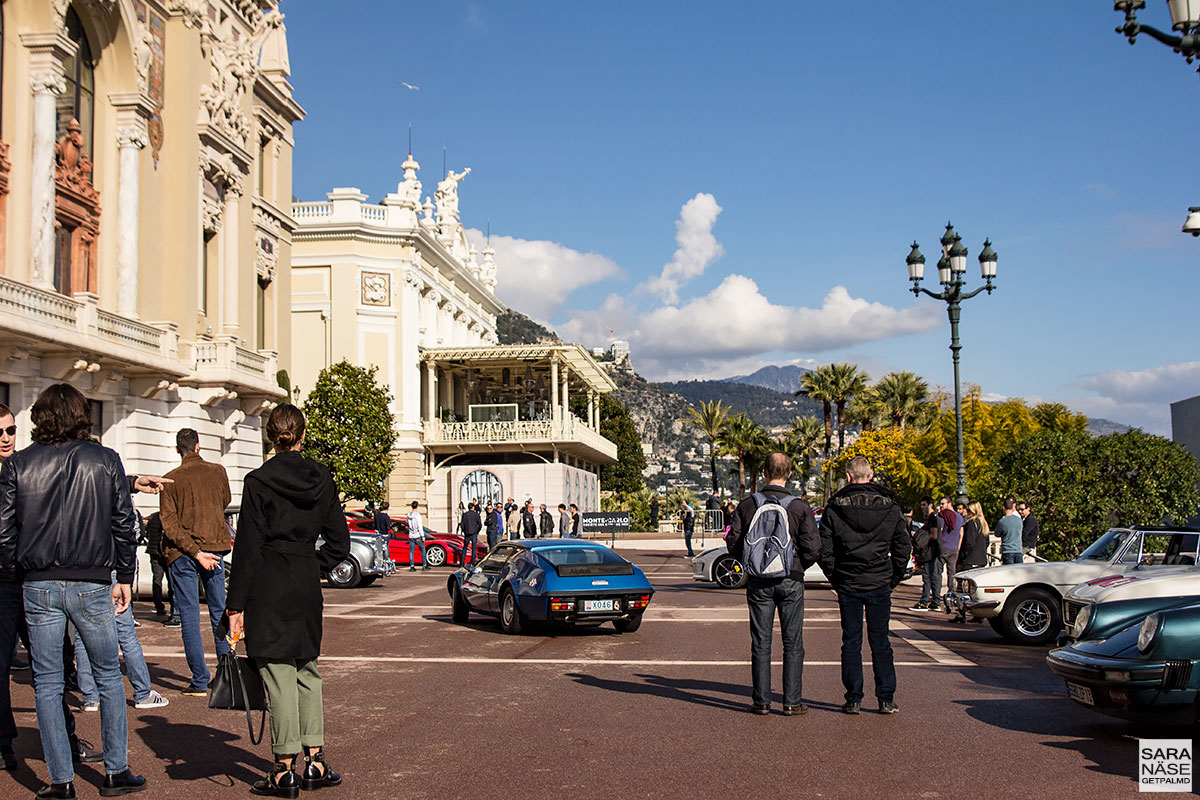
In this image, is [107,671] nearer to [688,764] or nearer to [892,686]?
[688,764]

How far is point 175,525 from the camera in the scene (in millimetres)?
9250

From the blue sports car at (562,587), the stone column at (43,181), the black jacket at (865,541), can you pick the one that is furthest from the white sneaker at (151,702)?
the stone column at (43,181)

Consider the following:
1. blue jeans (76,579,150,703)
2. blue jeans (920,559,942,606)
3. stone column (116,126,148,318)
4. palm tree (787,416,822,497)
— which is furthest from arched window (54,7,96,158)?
palm tree (787,416,822,497)

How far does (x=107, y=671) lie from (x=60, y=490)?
3.23 ft

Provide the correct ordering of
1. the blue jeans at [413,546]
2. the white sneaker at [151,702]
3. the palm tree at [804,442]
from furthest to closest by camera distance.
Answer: the palm tree at [804,442] → the blue jeans at [413,546] → the white sneaker at [151,702]

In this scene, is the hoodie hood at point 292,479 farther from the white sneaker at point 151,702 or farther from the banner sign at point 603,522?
the banner sign at point 603,522

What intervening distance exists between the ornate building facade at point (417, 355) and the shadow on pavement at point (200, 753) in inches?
1648

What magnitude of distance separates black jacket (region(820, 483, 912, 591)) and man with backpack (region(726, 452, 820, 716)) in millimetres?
204

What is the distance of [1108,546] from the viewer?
44.3ft

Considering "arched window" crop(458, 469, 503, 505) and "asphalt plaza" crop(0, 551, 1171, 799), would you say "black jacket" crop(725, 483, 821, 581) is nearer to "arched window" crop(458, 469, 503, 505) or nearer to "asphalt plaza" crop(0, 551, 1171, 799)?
"asphalt plaza" crop(0, 551, 1171, 799)

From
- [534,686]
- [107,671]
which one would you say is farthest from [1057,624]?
[107,671]

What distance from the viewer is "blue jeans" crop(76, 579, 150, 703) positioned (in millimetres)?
8406

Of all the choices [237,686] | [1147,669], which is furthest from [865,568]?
[237,686]

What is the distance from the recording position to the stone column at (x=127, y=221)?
1027 inches
